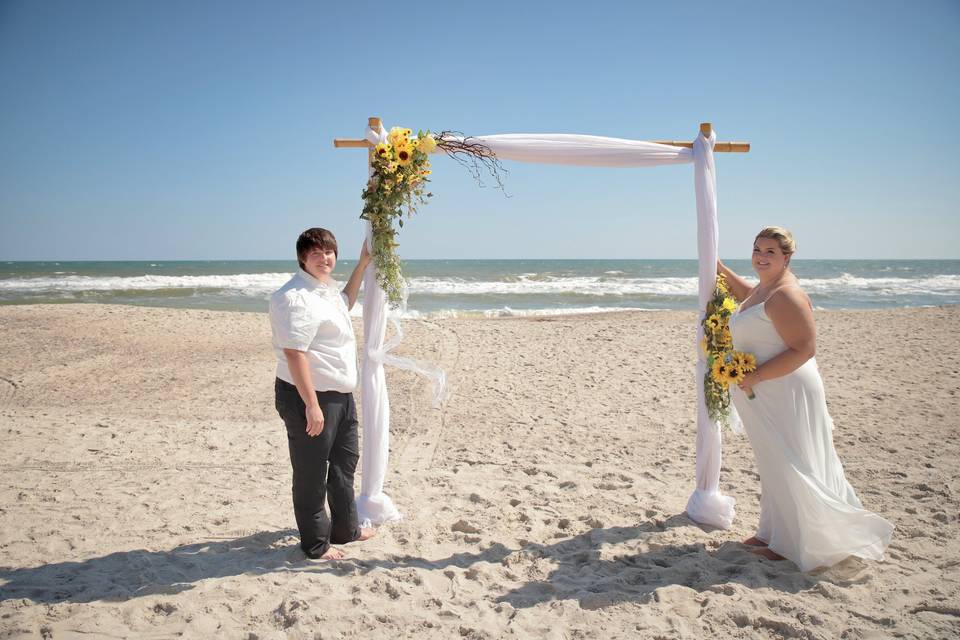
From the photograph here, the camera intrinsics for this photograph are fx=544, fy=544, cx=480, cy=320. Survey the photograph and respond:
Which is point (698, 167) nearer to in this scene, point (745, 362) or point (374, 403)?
point (745, 362)

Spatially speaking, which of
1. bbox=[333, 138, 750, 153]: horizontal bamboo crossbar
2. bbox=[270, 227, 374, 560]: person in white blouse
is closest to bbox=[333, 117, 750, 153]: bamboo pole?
bbox=[333, 138, 750, 153]: horizontal bamboo crossbar

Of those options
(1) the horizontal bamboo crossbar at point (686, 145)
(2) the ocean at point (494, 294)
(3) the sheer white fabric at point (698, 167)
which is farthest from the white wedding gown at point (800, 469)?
(2) the ocean at point (494, 294)

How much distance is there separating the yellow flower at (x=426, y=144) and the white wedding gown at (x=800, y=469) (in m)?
2.25

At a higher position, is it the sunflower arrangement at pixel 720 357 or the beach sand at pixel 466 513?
the sunflower arrangement at pixel 720 357

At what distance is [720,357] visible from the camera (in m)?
3.42

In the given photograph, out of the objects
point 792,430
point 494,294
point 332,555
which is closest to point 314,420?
point 332,555

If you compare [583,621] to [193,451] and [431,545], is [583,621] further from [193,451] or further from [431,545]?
[193,451]

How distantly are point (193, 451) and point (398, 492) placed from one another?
2368 millimetres

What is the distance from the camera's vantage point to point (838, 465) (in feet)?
10.7

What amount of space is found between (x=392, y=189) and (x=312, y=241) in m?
0.73

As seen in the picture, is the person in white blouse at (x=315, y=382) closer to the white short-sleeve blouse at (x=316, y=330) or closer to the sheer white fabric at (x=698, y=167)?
the white short-sleeve blouse at (x=316, y=330)

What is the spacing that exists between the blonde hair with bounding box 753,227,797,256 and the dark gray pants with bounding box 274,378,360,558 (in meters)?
2.68

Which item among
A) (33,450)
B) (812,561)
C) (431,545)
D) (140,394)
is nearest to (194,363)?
(140,394)

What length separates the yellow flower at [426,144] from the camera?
144 inches
